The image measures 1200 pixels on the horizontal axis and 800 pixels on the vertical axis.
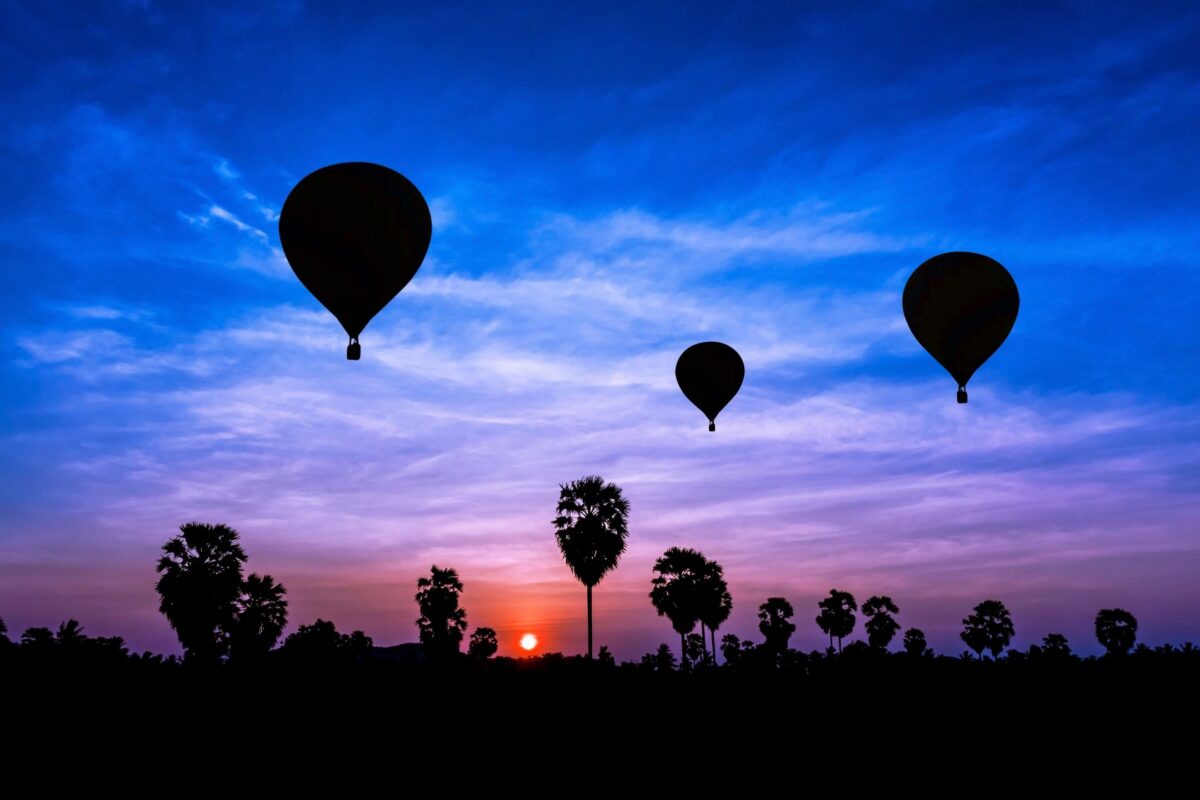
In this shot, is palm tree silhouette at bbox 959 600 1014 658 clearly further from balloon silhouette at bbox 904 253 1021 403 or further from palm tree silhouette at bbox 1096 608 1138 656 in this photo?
balloon silhouette at bbox 904 253 1021 403

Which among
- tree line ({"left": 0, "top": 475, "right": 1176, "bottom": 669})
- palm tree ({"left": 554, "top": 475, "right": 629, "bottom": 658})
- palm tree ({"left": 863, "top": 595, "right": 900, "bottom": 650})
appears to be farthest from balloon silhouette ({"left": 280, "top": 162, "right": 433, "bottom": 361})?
palm tree ({"left": 863, "top": 595, "right": 900, "bottom": 650})

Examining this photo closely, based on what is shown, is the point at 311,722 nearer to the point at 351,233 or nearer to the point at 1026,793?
the point at 1026,793

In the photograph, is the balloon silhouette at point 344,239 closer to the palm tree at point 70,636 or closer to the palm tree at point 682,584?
the palm tree at point 70,636

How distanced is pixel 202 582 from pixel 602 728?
39.0 m

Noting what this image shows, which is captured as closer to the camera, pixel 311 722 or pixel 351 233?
pixel 311 722

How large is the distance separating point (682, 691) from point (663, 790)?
1.40 metres

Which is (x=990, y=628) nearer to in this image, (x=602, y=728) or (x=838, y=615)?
(x=838, y=615)

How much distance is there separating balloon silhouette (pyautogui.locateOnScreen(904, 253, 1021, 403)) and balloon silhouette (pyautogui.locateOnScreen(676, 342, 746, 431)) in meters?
11.0

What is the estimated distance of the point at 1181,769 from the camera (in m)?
10.2

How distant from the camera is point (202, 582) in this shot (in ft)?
145

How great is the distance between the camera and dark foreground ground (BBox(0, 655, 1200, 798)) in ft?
26.8

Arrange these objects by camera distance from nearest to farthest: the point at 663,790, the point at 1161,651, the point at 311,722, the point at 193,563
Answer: the point at 311,722, the point at 663,790, the point at 1161,651, the point at 193,563

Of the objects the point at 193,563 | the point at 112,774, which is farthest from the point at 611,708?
the point at 193,563

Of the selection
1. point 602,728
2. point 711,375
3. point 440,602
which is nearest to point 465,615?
point 440,602
